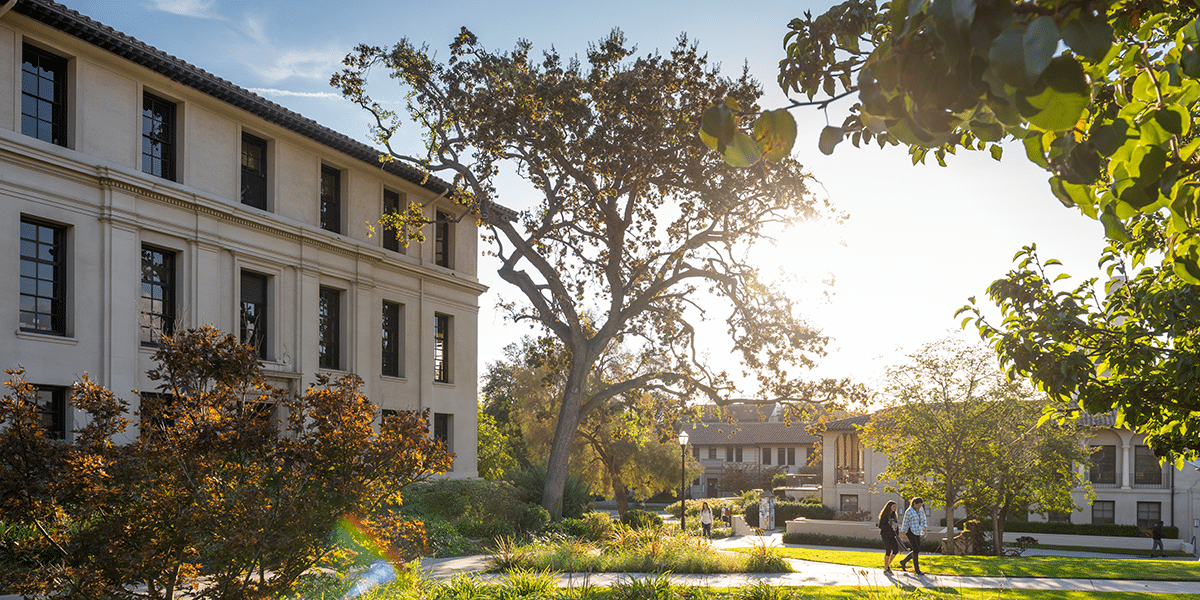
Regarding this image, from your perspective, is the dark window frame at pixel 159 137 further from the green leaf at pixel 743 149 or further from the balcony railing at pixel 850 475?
the balcony railing at pixel 850 475

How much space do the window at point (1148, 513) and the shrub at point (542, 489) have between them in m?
29.1

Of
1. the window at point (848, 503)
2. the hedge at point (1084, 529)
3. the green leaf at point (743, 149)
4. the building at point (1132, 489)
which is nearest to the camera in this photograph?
the green leaf at point (743, 149)

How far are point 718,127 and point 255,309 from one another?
76.8ft

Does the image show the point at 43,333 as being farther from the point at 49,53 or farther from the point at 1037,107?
the point at 1037,107

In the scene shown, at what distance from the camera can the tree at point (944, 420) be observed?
26.2 metres

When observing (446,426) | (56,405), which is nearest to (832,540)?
(446,426)

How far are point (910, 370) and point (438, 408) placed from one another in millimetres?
15599

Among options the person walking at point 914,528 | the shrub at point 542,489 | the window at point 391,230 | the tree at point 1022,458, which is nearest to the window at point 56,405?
the window at point 391,230

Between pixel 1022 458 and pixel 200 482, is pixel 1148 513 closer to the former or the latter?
pixel 1022 458

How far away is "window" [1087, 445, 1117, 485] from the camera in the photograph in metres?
43.1

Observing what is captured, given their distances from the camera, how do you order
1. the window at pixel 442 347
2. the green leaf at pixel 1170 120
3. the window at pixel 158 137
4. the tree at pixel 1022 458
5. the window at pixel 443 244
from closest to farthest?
the green leaf at pixel 1170 120
the window at pixel 158 137
the tree at pixel 1022 458
the window at pixel 442 347
the window at pixel 443 244

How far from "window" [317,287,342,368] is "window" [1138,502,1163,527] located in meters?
38.0

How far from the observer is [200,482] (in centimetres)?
810

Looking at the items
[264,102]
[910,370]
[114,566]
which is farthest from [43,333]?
[910,370]
